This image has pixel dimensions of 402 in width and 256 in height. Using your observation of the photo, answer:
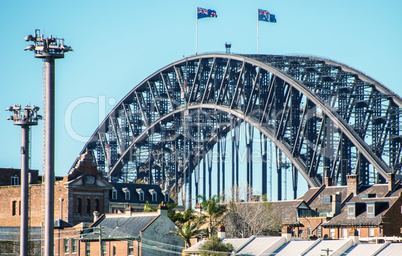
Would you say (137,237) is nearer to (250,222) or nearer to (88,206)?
(250,222)

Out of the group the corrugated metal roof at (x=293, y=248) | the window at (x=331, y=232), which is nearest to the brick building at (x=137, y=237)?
the window at (x=331, y=232)

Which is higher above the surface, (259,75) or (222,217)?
(259,75)

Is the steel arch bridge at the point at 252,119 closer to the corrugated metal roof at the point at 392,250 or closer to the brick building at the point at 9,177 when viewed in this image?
the brick building at the point at 9,177

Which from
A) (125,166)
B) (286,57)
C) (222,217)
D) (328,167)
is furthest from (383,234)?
(125,166)

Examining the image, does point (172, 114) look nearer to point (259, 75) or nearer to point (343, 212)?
point (259, 75)

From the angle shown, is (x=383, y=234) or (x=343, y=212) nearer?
(x=383, y=234)

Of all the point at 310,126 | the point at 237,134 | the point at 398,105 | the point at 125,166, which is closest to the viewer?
the point at 398,105

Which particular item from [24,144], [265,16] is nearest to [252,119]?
[265,16]

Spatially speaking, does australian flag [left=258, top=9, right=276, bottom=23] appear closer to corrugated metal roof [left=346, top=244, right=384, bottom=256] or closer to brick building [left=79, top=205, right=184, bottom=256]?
brick building [left=79, top=205, right=184, bottom=256]
